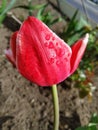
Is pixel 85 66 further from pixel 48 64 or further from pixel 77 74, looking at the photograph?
pixel 48 64

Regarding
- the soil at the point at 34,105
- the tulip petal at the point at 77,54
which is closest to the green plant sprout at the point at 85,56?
the soil at the point at 34,105

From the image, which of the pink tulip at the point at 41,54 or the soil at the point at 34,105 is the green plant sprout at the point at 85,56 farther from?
the pink tulip at the point at 41,54

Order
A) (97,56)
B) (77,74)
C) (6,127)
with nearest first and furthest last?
(6,127) → (77,74) → (97,56)

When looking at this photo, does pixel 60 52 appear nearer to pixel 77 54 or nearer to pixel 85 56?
pixel 77 54

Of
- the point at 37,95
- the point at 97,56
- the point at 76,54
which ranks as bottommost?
the point at 97,56

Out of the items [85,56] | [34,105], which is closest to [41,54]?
[34,105]

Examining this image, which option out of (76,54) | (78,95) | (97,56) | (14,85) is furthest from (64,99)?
(76,54)

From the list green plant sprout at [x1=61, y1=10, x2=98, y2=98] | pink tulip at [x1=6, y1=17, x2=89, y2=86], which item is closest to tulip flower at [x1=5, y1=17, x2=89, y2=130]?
pink tulip at [x1=6, y1=17, x2=89, y2=86]
